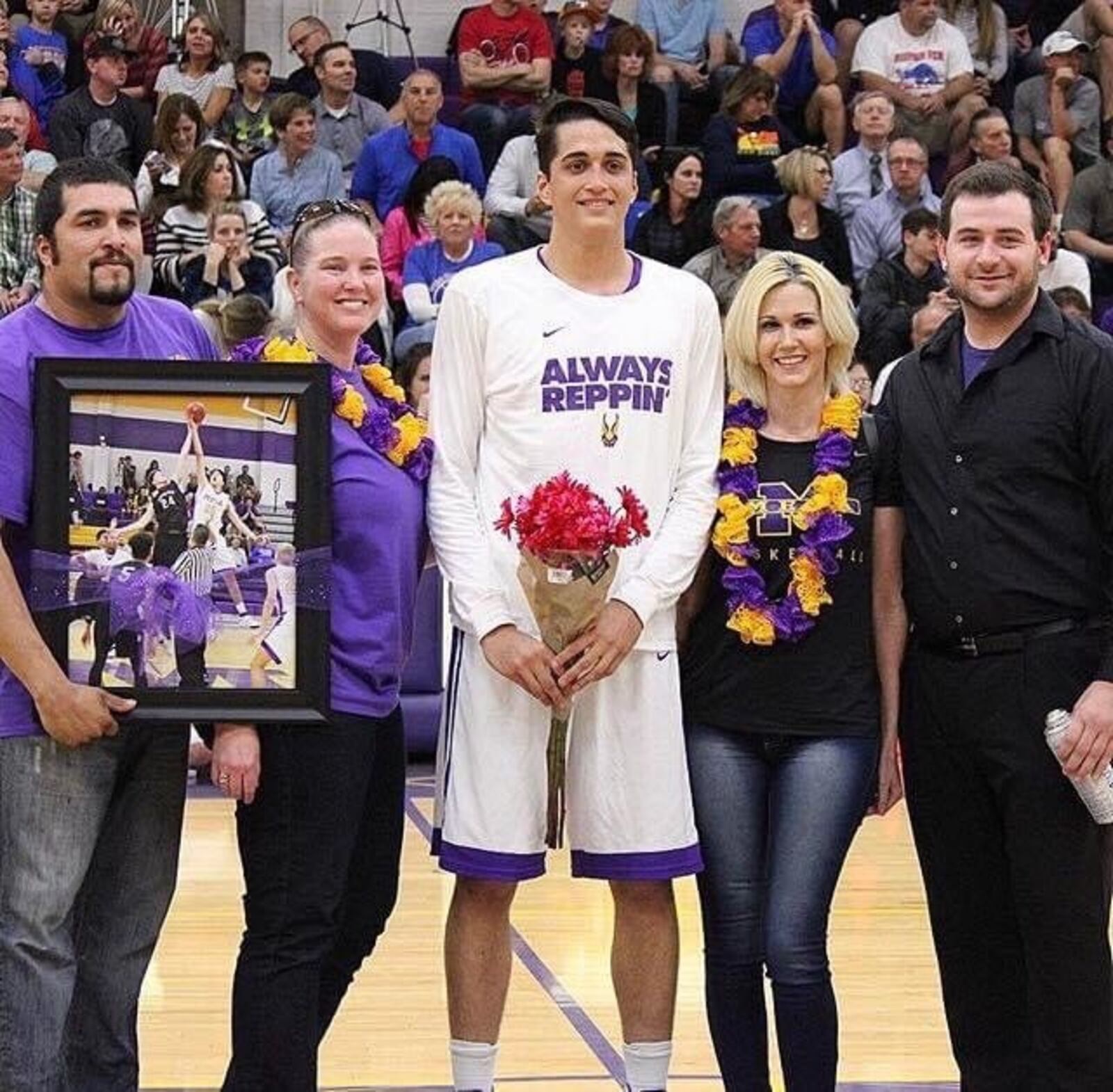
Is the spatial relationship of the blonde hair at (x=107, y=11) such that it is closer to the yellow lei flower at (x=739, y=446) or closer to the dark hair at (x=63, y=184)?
the dark hair at (x=63, y=184)

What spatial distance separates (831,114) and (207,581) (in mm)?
10020

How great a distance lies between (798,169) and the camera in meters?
11.8

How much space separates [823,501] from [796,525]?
0.23ft

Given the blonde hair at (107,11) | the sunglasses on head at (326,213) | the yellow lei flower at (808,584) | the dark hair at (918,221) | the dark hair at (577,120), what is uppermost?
the blonde hair at (107,11)

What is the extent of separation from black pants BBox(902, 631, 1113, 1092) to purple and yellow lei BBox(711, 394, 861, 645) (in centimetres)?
27

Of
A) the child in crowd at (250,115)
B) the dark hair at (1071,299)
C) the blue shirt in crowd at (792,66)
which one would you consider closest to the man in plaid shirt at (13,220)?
the child in crowd at (250,115)

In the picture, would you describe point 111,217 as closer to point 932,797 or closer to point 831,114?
point 932,797

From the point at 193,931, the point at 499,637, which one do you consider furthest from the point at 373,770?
the point at 193,931

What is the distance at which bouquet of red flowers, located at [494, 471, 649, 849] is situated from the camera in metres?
4.03

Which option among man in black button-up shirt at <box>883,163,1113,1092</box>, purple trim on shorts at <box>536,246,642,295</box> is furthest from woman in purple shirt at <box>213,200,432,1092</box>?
man in black button-up shirt at <box>883,163,1113,1092</box>

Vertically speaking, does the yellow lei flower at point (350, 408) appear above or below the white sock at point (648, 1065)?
above

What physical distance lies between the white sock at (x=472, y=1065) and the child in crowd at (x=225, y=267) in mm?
6711

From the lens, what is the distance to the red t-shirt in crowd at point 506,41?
43.0 ft

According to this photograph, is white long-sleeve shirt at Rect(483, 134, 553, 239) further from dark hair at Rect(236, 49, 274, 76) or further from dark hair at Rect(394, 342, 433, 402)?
dark hair at Rect(394, 342, 433, 402)
